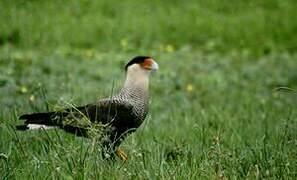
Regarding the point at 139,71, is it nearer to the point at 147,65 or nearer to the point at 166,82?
the point at 147,65

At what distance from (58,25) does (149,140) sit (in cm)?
874

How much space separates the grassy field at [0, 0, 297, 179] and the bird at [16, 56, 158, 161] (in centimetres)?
9

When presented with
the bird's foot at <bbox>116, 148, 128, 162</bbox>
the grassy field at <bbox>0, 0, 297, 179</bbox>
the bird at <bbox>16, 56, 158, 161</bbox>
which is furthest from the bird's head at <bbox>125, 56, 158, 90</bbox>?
the bird's foot at <bbox>116, 148, 128, 162</bbox>

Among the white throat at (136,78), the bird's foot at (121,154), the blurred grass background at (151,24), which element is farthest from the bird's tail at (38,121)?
the blurred grass background at (151,24)

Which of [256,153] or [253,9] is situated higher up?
[253,9]

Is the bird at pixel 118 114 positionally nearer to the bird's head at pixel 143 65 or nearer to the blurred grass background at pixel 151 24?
the bird's head at pixel 143 65

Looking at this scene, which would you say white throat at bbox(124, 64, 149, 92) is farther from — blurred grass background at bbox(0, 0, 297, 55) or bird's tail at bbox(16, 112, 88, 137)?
blurred grass background at bbox(0, 0, 297, 55)

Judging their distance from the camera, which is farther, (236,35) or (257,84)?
(236,35)

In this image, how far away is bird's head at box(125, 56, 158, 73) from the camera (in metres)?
4.79

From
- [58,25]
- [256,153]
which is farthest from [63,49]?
[256,153]

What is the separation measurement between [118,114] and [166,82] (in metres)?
5.04

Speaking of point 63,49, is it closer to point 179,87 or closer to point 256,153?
point 179,87

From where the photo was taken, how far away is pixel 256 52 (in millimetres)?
12562

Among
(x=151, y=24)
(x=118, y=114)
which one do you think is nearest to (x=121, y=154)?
(x=118, y=114)
